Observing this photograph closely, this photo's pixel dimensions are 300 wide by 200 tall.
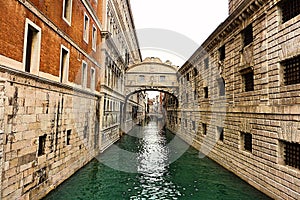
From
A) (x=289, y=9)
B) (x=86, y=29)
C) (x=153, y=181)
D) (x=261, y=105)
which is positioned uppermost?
(x=86, y=29)

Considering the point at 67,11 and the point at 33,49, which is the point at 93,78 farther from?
the point at 33,49

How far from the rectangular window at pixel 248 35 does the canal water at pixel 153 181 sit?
6.63 metres

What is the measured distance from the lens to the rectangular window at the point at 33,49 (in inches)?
266

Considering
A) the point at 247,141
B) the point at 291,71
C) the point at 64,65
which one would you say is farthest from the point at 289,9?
the point at 64,65

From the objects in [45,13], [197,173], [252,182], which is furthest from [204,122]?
[45,13]

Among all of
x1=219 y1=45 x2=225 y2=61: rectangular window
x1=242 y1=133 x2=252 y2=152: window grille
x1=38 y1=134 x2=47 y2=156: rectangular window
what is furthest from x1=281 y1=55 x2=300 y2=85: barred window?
x1=38 y1=134 x2=47 y2=156: rectangular window

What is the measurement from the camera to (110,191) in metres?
8.41

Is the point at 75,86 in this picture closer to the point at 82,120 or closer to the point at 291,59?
the point at 82,120

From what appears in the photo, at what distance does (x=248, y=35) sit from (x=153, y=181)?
27.5ft

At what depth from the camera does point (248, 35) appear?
10367mm

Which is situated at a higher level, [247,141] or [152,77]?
[152,77]

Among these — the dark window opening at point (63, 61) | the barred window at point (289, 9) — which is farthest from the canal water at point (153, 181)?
the barred window at point (289, 9)

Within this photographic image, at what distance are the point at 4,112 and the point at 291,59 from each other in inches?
356

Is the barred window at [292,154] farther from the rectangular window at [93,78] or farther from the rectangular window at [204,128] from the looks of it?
the rectangular window at [93,78]
